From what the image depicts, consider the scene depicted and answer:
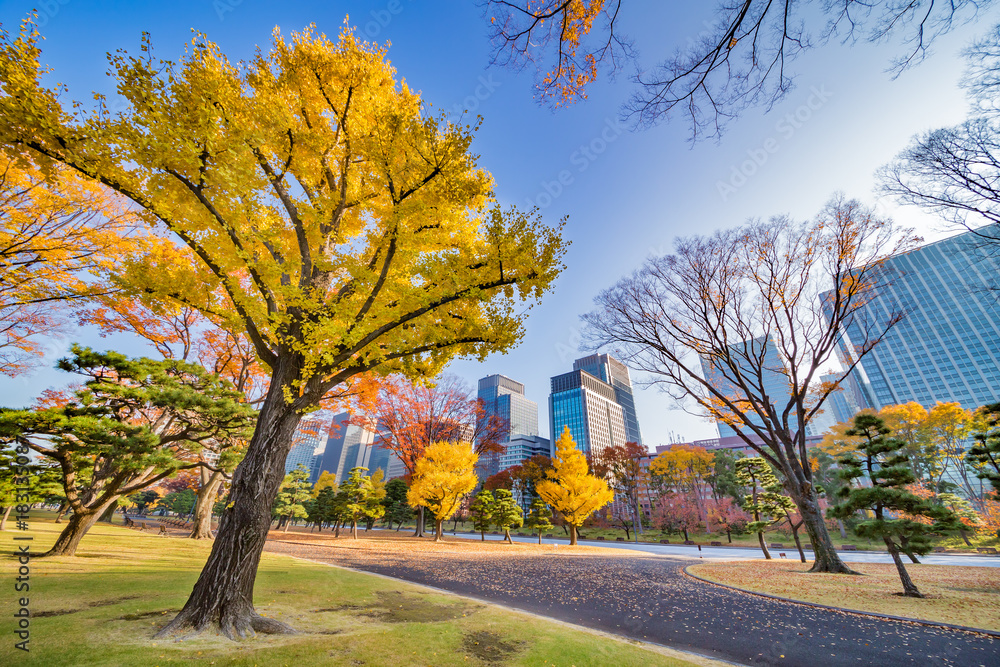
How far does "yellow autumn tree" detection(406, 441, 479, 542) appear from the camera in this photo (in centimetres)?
1922

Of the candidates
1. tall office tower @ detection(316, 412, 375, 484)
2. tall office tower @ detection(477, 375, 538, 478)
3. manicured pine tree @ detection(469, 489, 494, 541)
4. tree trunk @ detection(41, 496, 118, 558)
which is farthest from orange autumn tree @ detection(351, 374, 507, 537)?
tall office tower @ detection(316, 412, 375, 484)

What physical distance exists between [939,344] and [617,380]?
209 ft

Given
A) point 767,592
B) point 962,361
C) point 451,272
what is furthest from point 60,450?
point 962,361

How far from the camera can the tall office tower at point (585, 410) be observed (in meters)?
83.2

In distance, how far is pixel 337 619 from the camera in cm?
486

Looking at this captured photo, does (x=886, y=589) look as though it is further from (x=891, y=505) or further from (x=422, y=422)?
(x=422, y=422)

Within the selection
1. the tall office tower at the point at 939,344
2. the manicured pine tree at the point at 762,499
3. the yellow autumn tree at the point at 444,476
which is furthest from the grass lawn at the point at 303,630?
the tall office tower at the point at 939,344

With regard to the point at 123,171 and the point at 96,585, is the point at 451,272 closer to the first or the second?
the point at 123,171

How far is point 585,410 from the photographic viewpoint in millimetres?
84062

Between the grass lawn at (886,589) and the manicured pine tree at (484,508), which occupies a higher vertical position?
the manicured pine tree at (484,508)

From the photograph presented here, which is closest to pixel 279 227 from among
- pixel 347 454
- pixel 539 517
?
pixel 539 517

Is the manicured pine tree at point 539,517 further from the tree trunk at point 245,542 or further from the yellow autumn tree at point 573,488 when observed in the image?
the tree trunk at point 245,542

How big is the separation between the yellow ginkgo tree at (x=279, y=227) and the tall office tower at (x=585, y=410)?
81524 millimetres

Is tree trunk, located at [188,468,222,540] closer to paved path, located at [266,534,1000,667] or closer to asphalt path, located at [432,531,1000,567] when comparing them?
paved path, located at [266,534,1000,667]
